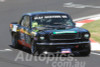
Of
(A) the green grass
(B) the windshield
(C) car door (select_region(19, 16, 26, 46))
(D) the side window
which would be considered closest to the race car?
(B) the windshield

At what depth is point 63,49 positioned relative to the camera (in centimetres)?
1162

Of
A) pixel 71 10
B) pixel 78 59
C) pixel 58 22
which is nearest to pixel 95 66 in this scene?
pixel 78 59

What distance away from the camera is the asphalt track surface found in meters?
10.7

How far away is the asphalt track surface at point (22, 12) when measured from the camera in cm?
1066

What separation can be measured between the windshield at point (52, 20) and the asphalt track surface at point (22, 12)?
1.15 m

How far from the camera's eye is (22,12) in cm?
2759

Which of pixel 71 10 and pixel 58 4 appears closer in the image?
pixel 71 10

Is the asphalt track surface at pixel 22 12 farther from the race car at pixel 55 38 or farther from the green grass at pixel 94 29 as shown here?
the green grass at pixel 94 29

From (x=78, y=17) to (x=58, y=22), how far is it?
12.3 m

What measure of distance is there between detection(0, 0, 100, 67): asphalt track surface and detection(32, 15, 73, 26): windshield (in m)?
1.15

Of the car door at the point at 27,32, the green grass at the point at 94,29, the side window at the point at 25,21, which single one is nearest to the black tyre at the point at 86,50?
the car door at the point at 27,32

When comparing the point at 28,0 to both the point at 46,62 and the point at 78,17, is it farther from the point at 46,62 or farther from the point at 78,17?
the point at 46,62

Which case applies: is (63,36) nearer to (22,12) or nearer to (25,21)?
(25,21)

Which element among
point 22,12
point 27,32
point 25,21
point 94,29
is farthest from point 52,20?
point 22,12
